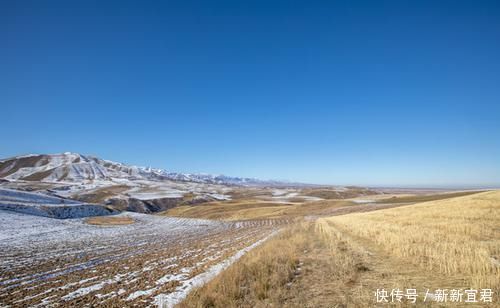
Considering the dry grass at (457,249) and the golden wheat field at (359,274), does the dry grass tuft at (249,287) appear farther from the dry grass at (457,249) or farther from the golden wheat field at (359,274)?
the dry grass at (457,249)

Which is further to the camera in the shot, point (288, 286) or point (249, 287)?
point (249, 287)

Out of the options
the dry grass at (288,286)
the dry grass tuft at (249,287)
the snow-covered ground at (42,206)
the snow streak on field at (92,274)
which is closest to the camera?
the dry grass at (288,286)

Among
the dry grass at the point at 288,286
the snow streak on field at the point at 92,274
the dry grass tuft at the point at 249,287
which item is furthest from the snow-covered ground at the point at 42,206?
the dry grass at the point at 288,286

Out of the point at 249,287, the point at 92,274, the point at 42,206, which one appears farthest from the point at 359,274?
the point at 42,206

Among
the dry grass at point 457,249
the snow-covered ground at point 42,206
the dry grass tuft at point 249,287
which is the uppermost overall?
the dry grass at point 457,249

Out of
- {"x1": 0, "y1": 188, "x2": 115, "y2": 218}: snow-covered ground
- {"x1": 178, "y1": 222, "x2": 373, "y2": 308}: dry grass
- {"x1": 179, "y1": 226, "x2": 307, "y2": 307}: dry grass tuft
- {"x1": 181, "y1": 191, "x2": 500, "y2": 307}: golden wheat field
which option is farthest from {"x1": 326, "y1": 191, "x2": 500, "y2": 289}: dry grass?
{"x1": 0, "y1": 188, "x2": 115, "y2": 218}: snow-covered ground

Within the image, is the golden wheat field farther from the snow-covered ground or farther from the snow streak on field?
the snow-covered ground

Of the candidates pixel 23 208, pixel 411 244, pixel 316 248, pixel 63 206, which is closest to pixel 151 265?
pixel 316 248

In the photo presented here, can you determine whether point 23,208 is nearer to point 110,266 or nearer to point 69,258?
point 69,258

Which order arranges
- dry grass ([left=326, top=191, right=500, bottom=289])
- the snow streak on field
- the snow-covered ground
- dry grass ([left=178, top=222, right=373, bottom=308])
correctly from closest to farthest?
dry grass ([left=178, top=222, right=373, bottom=308]) → dry grass ([left=326, top=191, right=500, bottom=289]) → the snow streak on field → the snow-covered ground

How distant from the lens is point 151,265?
1508 cm

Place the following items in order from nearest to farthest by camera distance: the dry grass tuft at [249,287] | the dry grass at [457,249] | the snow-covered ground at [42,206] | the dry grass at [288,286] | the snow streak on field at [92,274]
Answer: the dry grass at [288,286]
the dry grass tuft at [249,287]
the dry grass at [457,249]
the snow streak on field at [92,274]
the snow-covered ground at [42,206]

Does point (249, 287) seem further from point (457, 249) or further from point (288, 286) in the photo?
point (457, 249)

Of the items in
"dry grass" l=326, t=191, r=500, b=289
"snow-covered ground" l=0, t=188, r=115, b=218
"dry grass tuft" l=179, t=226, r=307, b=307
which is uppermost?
"dry grass" l=326, t=191, r=500, b=289
